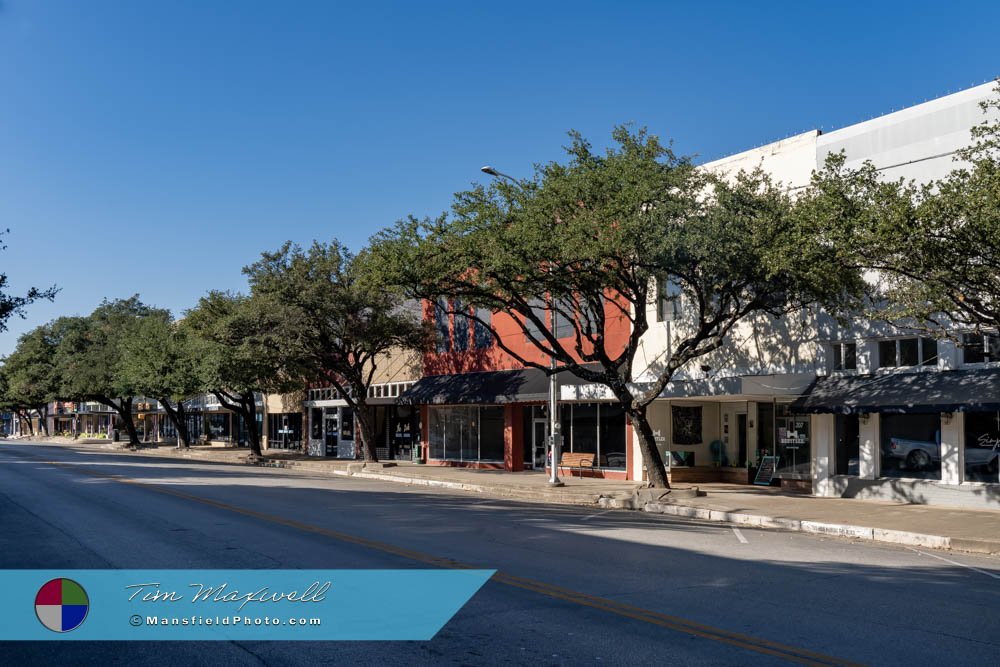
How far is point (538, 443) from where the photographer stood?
30906 mm

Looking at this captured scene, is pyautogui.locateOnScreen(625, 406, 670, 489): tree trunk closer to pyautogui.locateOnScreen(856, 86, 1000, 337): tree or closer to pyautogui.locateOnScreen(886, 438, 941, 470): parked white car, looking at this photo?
pyautogui.locateOnScreen(886, 438, 941, 470): parked white car

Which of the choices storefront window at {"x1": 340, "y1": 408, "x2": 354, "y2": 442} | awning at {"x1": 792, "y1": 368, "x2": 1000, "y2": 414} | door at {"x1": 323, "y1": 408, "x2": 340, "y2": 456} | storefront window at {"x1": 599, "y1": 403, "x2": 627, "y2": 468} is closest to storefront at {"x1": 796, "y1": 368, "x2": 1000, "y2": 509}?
awning at {"x1": 792, "y1": 368, "x2": 1000, "y2": 414}

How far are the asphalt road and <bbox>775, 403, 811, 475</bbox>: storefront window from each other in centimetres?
741

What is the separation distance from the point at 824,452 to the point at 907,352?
3.33 meters

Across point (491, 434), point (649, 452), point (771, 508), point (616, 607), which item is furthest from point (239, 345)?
point (616, 607)

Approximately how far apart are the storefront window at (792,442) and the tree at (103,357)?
125ft

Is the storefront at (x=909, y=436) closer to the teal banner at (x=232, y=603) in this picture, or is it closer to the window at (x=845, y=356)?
the window at (x=845, y=356)

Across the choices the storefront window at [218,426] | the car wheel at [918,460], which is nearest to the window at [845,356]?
the car wheel at [918,460]

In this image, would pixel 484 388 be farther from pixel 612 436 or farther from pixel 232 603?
pixel 232 603

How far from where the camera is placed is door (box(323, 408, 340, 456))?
43875mm

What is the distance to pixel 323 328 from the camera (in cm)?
3195

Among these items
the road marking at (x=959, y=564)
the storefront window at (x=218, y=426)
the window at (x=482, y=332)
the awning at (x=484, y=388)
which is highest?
the window at (x=482, y=332)

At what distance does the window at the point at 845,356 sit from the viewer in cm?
2074

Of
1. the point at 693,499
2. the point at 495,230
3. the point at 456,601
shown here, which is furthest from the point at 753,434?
the point at 456,601
